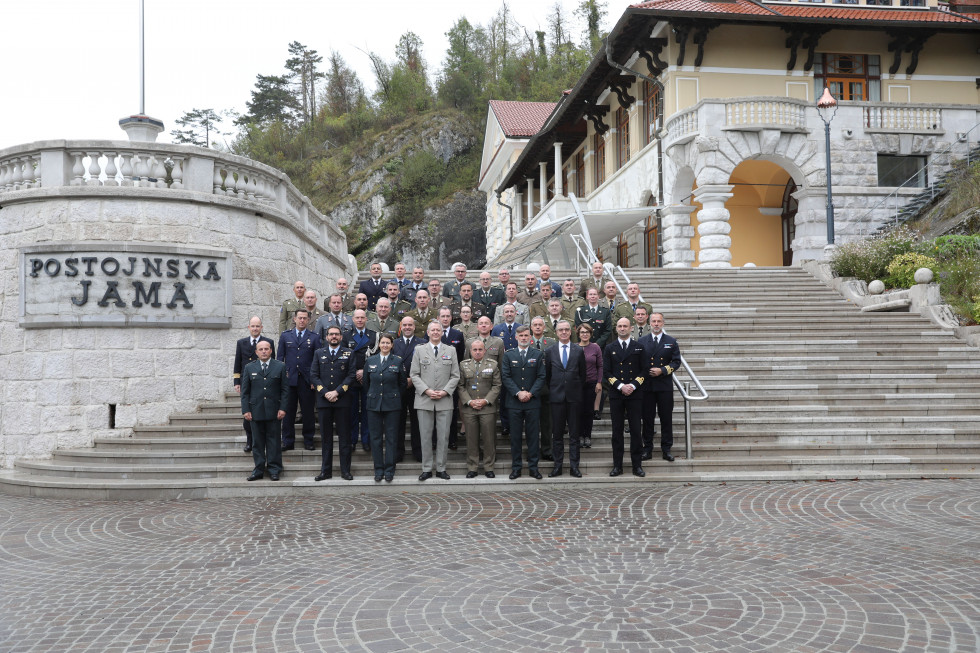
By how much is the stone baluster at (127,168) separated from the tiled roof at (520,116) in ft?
103

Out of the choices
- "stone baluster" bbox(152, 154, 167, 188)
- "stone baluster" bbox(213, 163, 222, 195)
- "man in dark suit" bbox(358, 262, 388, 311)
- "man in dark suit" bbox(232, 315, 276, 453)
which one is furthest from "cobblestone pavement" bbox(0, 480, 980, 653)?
"stone baluster" bbox(213, 163, 222, 195)

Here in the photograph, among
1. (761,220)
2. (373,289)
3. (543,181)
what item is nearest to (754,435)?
(373,289)

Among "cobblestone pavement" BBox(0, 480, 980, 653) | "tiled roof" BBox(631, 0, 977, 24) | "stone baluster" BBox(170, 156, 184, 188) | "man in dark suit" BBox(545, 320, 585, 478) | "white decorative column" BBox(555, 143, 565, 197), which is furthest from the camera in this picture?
"white decorative column" BBox(555, 143, 565, 197)

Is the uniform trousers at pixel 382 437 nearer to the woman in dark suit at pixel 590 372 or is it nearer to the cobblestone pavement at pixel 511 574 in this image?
the cobblestone pavement at pixel 511 574

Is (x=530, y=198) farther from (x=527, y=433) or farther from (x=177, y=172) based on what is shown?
(x=527, y=433)

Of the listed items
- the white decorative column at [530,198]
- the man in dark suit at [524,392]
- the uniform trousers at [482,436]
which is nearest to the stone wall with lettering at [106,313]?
the uniform trousers at [482,436]

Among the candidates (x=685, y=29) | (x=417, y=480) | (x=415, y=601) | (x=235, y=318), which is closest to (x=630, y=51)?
(x=685, y=29)

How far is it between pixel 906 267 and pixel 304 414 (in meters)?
12.4

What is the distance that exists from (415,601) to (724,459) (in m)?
5.48

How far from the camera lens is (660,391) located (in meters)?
8.95

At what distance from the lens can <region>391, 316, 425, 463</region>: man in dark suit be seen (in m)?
9.02

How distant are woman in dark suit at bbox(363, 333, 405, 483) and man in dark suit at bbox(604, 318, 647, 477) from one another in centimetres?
255

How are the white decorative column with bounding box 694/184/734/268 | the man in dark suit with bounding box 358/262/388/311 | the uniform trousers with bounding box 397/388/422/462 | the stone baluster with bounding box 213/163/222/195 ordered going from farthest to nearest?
the white decorative column with bounding box 694/184/734/268
the man in dark suit with bounding box 358/262/388/311
the stone baluster with bounding box 213/163/222/195
the uniform trousers with bounding box 397/388/422/462

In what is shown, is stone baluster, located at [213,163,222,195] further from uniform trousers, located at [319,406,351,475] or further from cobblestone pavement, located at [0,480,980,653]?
cobblestone pavement, located at [0,480,980,653]
